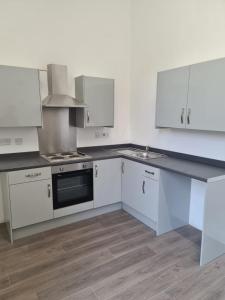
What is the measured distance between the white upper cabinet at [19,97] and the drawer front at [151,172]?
1.47m

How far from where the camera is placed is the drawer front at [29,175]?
247 centimetres

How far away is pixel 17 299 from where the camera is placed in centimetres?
180

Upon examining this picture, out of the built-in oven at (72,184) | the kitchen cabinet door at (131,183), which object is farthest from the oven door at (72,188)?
the kitchen cabinet door at (131,183)

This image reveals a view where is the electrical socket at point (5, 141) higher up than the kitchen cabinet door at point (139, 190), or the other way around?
the electrical socket at point (5, 141)

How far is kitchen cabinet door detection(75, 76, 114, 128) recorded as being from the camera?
3082 mm

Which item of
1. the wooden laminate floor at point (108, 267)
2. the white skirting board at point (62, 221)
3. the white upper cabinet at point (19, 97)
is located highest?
the white upper cabinet at point (19, 97)

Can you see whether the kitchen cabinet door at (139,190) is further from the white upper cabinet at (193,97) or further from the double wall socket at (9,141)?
the double wall socket at (9,141)

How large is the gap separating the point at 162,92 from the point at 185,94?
365 mm

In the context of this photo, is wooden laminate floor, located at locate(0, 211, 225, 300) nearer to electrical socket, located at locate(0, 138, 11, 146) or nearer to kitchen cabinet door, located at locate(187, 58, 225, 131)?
electrical socket, located at locate(0, 138, 11, 146)

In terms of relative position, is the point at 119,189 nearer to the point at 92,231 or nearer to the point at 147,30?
the point at 92,231

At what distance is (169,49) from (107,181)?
202 cm

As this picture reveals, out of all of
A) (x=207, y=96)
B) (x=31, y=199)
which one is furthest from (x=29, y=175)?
(x=207, y=96)

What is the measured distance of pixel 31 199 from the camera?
8.59 feet

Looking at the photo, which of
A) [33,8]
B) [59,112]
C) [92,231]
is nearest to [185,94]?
[59,112]
